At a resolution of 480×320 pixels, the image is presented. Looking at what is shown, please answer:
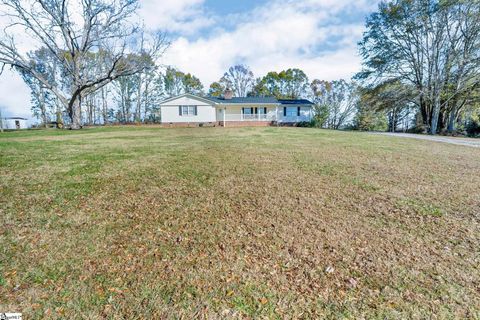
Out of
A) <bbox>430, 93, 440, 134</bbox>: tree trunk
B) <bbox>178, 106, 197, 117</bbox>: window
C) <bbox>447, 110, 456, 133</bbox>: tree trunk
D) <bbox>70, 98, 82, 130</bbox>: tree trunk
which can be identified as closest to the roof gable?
<bbox>178, 106, 197, 117</bbox>: window

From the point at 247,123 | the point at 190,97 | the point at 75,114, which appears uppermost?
the point at 190,97

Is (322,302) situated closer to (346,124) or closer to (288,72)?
(346,124)

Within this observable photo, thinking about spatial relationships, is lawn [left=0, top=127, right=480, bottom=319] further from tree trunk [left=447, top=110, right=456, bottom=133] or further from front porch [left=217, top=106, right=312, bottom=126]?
front porch [left=217, top=106, right=312, bottom=126]

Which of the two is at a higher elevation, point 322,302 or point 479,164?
point 479,164

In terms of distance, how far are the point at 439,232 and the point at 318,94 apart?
149 feet

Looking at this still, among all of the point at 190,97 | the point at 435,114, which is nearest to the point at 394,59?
the point at 435,114

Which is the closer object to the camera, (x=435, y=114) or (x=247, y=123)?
(x=435, y=114)

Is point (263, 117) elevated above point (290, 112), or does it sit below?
below

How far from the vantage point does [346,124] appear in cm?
3681

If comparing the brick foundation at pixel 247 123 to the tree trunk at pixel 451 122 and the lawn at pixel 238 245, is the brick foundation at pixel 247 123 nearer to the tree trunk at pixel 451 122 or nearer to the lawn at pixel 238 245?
the tree trunk at pixel 451 122

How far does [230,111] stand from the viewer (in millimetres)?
30406

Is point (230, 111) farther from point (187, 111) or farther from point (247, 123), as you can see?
point (187, 111)

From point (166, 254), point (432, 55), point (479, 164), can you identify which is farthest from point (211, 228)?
point (432, 55)

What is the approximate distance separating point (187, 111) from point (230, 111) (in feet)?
17.9
